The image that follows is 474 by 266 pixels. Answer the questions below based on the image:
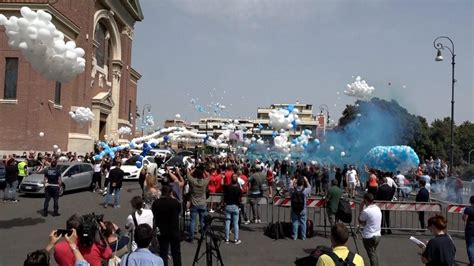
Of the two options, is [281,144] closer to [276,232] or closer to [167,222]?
[276,232]

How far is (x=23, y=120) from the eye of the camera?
3359 cm

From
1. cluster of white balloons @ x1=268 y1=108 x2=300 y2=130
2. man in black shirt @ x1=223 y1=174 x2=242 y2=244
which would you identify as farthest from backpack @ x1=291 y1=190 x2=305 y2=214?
cluster of white balloons @ x1=268 y1=108 x2=300 y2=130

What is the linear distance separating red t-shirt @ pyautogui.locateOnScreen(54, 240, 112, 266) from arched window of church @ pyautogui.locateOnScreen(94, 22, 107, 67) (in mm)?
45224

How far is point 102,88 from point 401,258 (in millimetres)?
43873

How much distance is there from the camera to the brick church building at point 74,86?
33625mm

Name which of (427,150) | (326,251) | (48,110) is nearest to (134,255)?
(326,251)

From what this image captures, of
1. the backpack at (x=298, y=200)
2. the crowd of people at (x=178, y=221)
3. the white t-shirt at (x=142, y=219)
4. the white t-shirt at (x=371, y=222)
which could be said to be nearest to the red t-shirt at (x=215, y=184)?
the crowd of people at (x=178, y=221)

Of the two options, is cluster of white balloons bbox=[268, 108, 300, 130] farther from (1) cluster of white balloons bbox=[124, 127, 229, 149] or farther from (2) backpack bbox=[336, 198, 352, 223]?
(2) backpack bbox=[336, 198, 352, 223]

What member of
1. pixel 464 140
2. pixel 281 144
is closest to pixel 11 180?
pixel 281 144

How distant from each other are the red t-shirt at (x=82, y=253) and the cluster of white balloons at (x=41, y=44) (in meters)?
7.44

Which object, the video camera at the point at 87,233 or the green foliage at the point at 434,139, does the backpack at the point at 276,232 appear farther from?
the green foliage at the point at 434,139

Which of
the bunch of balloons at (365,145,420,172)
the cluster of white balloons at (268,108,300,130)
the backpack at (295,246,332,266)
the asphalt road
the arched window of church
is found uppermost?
the arched window of church

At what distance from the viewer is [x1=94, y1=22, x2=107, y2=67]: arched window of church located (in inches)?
1882

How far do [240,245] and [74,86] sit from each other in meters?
33.8
